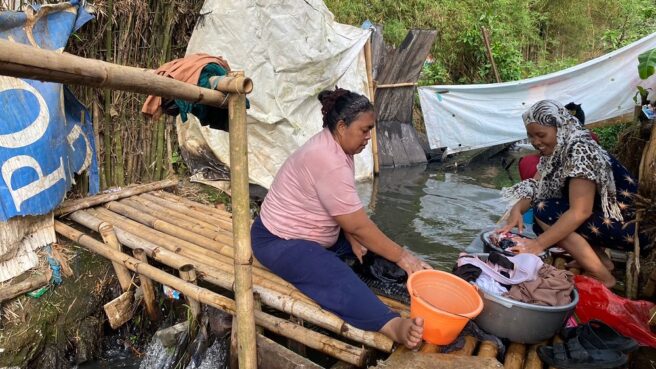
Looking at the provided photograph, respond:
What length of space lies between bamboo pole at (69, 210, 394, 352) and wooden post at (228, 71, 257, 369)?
335 millimetres

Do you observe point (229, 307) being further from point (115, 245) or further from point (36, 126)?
point (36, 126)

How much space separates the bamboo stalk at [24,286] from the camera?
3.07 metres

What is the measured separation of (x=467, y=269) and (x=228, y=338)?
1529 mm

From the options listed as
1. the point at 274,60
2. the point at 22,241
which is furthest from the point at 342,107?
the point at 274,60

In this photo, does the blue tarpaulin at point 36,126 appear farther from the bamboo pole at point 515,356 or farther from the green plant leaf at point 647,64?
the green plant leaf at point 647,64

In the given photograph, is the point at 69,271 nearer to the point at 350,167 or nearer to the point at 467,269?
the point at 350,167

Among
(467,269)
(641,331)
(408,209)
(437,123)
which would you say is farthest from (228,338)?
(437,123)

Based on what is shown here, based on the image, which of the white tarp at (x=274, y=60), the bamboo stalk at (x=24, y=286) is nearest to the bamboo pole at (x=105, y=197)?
the bamboo stalk at (x=24, y=286)

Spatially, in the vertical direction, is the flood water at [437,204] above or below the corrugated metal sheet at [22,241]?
below

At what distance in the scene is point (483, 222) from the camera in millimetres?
5711

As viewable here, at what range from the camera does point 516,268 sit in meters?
2.49

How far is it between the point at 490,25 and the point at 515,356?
989cm

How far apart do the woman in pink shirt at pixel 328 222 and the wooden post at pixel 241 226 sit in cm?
48

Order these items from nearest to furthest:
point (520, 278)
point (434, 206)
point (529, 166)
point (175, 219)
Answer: point (520, 278), point (175, 219), point (529, 166), point (434, 206)
